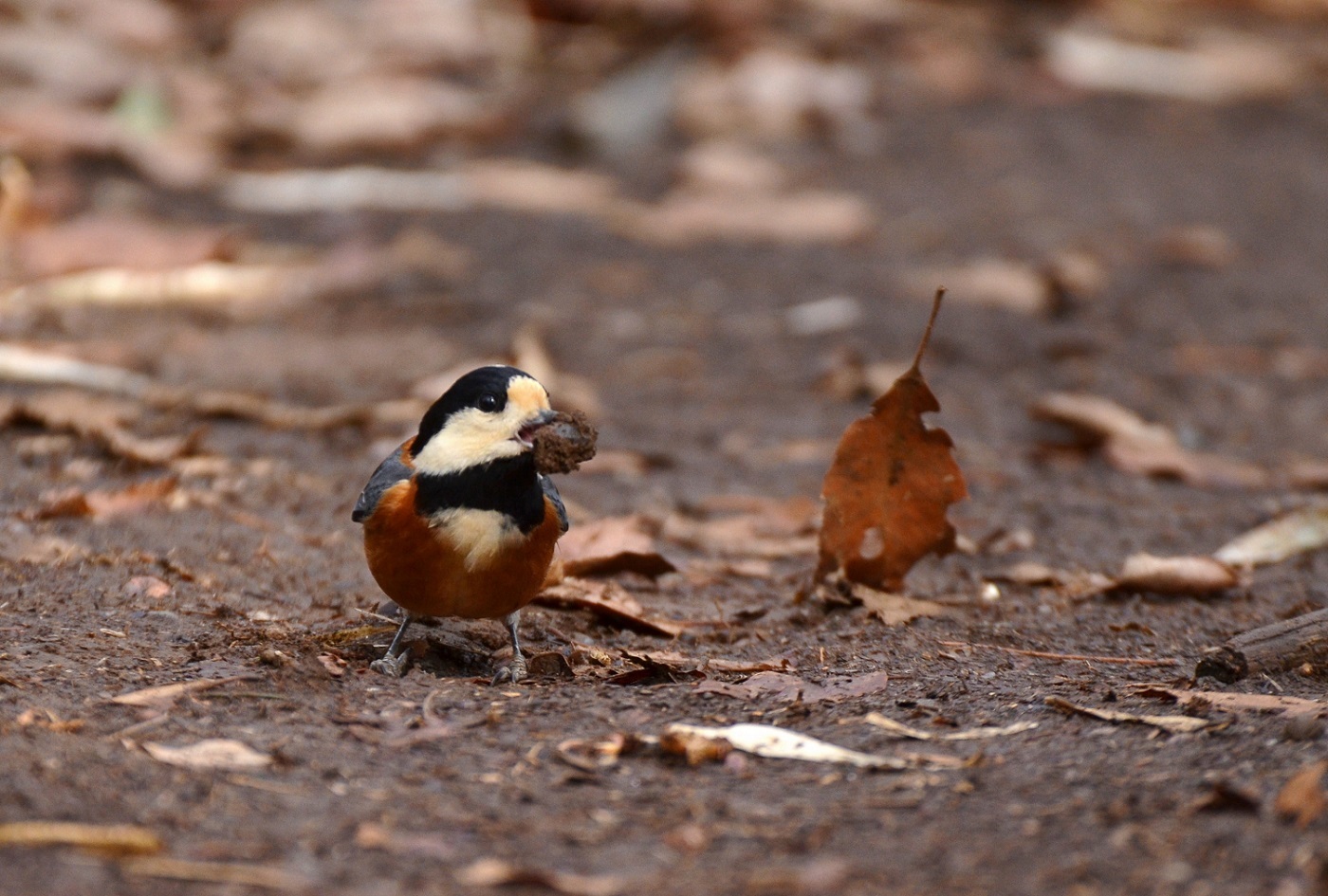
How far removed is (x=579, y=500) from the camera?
17.1 ft

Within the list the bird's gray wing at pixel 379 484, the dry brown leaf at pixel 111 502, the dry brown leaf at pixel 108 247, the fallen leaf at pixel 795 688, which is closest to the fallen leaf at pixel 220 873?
the fallen leaf at pixel 795 688

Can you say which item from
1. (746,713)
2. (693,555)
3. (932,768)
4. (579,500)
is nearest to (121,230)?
(579,500)

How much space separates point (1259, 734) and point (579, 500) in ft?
9.22

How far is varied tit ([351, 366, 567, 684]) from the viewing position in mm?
3643

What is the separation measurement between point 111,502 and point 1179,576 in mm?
2996

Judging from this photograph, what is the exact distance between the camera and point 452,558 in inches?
143

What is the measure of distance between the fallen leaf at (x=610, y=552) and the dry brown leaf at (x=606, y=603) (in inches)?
2.1

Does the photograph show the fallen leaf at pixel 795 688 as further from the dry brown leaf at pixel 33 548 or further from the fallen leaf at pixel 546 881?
the dry brown leaf at pixel 33 548

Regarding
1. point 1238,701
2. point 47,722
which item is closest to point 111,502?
point 47,722

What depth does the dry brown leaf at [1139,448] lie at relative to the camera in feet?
18.1

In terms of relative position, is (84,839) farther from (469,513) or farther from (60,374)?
(60,374)

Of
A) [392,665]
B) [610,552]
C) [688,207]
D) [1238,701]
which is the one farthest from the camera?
[688,207]

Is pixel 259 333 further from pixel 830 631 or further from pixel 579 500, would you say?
pixel 830 631

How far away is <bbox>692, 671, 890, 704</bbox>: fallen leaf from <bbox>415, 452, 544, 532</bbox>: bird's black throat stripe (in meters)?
0.65
